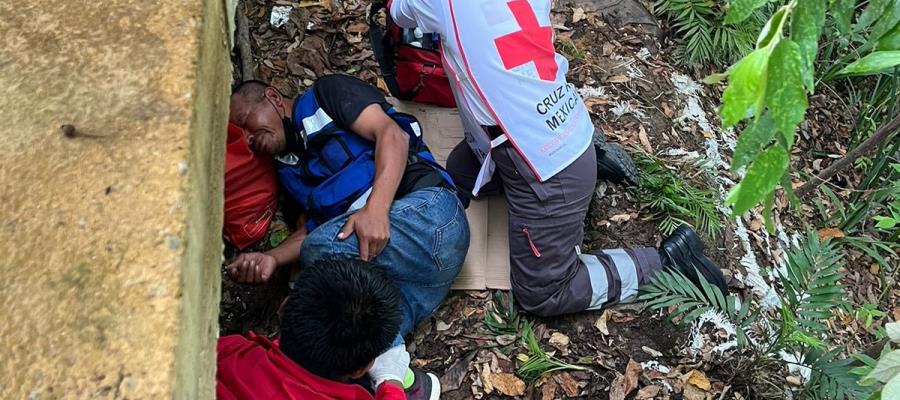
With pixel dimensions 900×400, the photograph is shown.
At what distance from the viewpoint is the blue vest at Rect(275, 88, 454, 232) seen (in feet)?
10.7

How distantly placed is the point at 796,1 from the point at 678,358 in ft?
8.31

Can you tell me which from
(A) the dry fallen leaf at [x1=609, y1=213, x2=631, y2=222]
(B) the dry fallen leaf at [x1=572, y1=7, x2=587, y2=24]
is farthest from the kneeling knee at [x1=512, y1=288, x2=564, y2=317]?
(B) the dry fallen leaf at [x1=572, y1=7, x2=587, y2=24]

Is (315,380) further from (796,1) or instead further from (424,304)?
(796,1)

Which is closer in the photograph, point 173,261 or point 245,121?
point 173,261

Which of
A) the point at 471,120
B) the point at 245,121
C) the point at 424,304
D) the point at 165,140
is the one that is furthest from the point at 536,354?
the point at 165,140

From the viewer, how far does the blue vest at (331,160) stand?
128 inches

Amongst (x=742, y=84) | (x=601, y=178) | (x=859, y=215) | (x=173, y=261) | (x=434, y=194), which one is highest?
(x=742, y=84)

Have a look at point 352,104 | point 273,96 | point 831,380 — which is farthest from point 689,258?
point 273,96

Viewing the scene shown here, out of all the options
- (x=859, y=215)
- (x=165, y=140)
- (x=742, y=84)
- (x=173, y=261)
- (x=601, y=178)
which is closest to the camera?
(x=742, y=84)

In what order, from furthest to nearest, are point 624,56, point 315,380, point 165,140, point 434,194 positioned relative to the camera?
1. point 624,56
2. point 434,194
3. point 315,380
4. point 165,140

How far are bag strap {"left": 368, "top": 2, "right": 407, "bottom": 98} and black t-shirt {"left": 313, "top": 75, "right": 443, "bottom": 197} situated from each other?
0.56 metres

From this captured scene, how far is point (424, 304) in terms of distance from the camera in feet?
10.5

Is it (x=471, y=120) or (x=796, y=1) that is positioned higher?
(x=796, y=1)

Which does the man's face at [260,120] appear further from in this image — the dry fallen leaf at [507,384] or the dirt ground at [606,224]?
the dry fallen leaf at [507,384]
